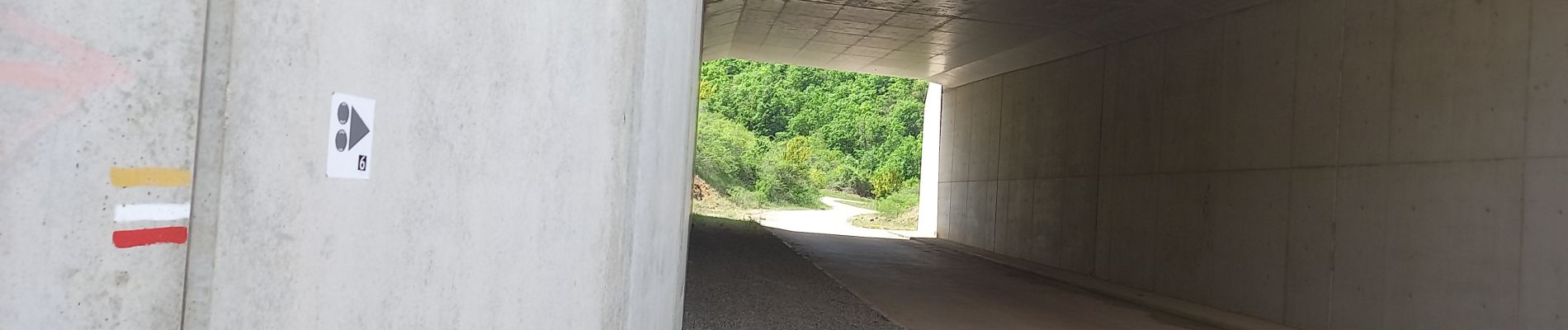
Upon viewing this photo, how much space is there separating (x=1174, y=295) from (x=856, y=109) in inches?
1910

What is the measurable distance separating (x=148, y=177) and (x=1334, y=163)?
31.2 ft

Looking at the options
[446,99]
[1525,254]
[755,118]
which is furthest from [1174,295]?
[755,118]

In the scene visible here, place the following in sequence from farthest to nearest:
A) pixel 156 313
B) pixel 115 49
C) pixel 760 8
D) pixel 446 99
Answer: pixel 760 8 < pixel 446 99 < pixel 156 313 < pixel 115 49

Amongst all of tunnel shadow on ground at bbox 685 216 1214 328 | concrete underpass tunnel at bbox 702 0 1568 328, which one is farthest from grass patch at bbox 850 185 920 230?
tunnel shadow on ground at bbox 685 216 1214 328

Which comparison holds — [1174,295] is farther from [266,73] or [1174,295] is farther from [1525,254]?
[266,73]

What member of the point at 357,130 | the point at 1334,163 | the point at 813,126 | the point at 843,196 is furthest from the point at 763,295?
the point at 813,126

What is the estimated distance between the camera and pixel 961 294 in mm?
11367

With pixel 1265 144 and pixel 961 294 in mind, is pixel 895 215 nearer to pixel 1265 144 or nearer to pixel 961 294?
pixel 961 294

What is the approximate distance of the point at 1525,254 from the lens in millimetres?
7434

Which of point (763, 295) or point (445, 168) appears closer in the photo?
point (445, 168)

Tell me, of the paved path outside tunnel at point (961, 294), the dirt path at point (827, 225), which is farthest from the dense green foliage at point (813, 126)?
the paved path outside tunnel at point (961, 294)

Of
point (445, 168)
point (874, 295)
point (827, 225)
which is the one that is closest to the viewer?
point (445, 168)

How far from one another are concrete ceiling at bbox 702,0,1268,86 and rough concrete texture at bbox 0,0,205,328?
1038cm

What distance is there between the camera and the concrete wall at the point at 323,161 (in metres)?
2.25
